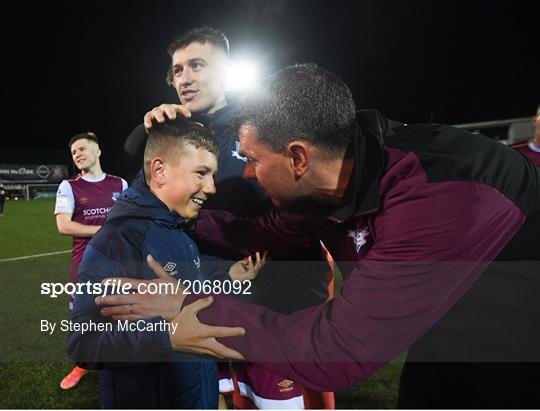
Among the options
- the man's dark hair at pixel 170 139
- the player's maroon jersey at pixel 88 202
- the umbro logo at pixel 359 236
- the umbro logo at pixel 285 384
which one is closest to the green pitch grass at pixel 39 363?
the player's maroon jersey at pixel 88 202

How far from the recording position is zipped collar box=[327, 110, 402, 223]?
3.69 feet

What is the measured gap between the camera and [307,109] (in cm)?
114

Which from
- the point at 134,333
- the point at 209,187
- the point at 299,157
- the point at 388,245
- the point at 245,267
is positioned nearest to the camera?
the point at 388,245

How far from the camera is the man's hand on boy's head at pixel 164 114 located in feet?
4.78

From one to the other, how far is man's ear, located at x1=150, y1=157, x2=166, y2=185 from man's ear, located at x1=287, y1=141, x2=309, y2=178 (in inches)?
21.7

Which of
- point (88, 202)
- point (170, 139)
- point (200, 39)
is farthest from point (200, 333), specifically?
point (88, 202)

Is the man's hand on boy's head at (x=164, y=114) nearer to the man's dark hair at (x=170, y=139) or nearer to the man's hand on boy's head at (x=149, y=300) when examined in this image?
the man's dark hair at (x=170, y=139)

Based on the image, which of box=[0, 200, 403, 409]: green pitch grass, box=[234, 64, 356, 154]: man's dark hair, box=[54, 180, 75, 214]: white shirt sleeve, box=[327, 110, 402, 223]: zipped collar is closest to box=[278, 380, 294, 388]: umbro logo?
box=[0, 200, 403, 409]: green pitch grass

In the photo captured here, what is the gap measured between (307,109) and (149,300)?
0.80 m

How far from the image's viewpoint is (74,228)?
2.76 meters

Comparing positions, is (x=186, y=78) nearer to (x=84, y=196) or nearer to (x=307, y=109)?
(x=307, y=109)

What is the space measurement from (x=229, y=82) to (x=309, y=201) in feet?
2.39

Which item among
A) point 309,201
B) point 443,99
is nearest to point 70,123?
point 309,201

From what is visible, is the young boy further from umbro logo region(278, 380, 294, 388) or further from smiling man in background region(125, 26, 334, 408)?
umbro logo region(278, 380, 294, 388)
